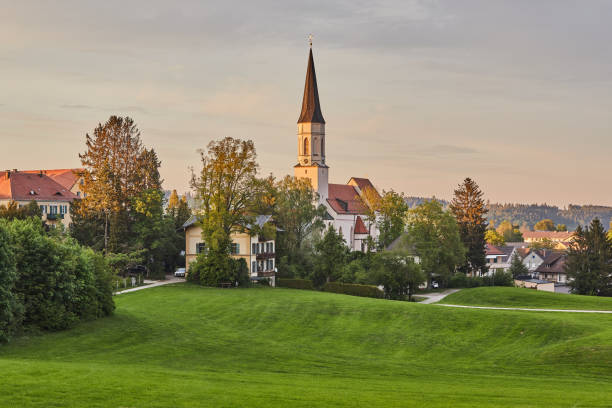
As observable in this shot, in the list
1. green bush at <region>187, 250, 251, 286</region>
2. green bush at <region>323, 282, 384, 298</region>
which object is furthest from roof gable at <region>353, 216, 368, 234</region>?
green bush at <region>187, 250, 251, 286</region>

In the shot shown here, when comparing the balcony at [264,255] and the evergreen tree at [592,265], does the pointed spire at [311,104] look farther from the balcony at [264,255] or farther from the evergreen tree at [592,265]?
the evergreen tree at [592,265]

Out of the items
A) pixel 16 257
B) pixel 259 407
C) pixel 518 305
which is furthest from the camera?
pixel 518 305

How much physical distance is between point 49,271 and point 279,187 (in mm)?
47261

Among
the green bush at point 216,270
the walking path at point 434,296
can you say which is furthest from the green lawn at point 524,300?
the green bush at point 216,270

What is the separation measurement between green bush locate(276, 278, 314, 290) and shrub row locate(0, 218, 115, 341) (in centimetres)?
3420

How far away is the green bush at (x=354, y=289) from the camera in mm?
61969

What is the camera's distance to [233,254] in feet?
228

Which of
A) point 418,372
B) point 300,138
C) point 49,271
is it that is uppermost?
point 300,138

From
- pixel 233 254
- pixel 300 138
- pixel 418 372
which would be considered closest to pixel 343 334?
pixel 418 372

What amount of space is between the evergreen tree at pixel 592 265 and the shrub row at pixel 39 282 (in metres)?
52.7

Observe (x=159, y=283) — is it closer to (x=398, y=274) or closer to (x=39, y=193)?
(x=398, y=274)

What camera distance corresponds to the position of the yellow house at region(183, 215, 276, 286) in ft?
227

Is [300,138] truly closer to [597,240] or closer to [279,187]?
[279,187]

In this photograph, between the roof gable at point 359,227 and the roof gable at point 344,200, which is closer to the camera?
the roof gable at point 344,200
